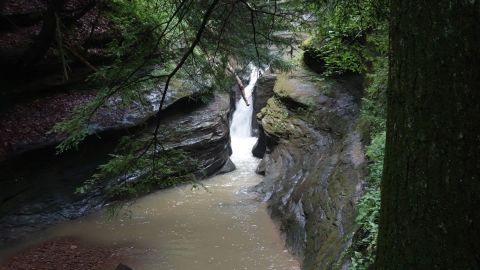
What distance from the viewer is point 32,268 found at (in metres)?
7.08

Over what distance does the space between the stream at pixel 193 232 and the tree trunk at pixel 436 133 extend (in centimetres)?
514

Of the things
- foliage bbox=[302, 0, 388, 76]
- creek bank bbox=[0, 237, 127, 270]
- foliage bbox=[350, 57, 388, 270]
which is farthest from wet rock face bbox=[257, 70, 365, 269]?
creek bank bbox=[0, 237, 127, 270]

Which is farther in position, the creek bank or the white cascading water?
the white cascading water

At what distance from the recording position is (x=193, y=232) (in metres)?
8.52

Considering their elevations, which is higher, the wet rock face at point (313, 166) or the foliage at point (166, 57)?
the foliage at point (166, 57)

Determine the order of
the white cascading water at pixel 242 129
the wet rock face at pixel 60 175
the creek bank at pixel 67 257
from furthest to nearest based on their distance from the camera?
the white cascading water at pixel 242 129
the wet rock face at pixel 60 175
the creek bank at pixel 67 257

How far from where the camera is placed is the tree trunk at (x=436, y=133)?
1523mm

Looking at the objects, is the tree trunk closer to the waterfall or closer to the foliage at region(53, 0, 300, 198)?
the foliage at region(53, 0, 300, 198)

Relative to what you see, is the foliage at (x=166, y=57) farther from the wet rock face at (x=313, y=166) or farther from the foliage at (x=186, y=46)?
the wet rock face at (x=313, y=166)

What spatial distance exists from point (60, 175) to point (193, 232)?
138 inches

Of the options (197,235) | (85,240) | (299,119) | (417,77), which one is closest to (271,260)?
(197,235)

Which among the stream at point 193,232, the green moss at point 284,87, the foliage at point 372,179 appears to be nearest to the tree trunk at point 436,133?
the foliage at point 372,179

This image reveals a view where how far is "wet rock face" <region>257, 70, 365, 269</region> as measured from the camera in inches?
259

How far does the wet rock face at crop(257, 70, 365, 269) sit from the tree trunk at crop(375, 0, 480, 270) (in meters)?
3.48
